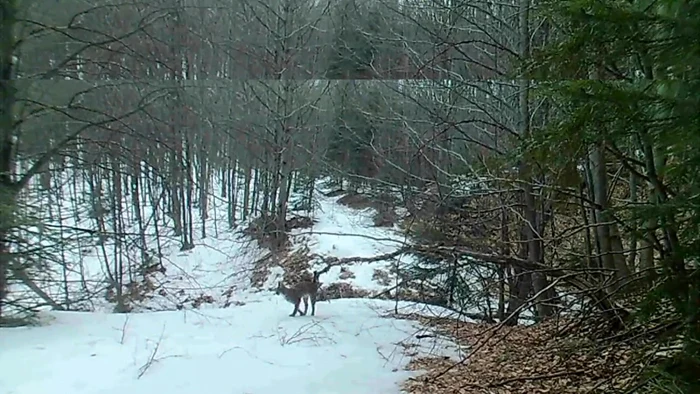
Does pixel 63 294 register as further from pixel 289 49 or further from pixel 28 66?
pixel 289 49

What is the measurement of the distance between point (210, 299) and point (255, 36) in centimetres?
478

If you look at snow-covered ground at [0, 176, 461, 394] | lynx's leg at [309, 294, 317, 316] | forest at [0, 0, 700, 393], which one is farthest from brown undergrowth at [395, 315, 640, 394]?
lynx's leg at [309, 294, 317, 316]

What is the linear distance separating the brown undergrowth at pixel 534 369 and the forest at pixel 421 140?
2.1 inches

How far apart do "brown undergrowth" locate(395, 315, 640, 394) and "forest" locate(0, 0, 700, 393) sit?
2.1 inches

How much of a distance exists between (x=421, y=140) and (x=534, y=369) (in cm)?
325

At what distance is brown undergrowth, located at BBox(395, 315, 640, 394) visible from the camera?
2799 millimetres

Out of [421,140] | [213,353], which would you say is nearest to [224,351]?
[213,353]

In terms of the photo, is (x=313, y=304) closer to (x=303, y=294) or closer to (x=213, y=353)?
(x=303, y=294)

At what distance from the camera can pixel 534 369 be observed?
3.19 meters

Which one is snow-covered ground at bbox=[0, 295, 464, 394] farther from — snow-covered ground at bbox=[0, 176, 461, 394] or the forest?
the forest

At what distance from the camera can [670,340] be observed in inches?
87.1

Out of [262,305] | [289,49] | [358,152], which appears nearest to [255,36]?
[289,49]

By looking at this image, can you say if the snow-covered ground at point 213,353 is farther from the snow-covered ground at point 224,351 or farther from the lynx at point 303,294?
the lynx at point 303,294

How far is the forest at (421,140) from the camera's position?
1914 millimetres
